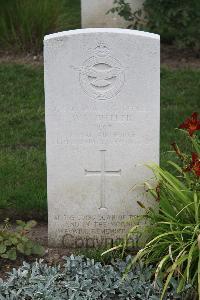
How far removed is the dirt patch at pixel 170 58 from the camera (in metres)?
9.83

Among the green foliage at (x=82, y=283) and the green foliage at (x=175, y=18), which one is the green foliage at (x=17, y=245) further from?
the green foliage at (x=175, y=18)

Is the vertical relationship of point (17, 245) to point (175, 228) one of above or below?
below

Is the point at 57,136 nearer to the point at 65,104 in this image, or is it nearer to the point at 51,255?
the point at 65,104

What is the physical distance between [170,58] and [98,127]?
496 cm

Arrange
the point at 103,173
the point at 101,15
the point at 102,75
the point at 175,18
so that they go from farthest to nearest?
the point at 101,15 < the point at 175,18 < the point at 103,173 < the point at 102,75

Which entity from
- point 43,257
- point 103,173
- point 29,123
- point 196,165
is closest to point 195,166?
point 196,165

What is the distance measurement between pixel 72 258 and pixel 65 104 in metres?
0.97

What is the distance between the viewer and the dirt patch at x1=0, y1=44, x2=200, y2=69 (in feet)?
32.2

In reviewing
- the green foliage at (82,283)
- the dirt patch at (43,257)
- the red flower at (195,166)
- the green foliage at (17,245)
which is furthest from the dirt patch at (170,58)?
the green foliage at (82,283)

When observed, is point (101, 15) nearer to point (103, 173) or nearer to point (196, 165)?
point (103, 173)

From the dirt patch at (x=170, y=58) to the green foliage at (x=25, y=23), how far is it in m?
0.13

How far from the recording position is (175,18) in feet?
32.8

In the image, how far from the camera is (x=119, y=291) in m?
4.95

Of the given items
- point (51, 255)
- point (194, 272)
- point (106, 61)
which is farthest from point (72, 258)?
point (106, 61)
